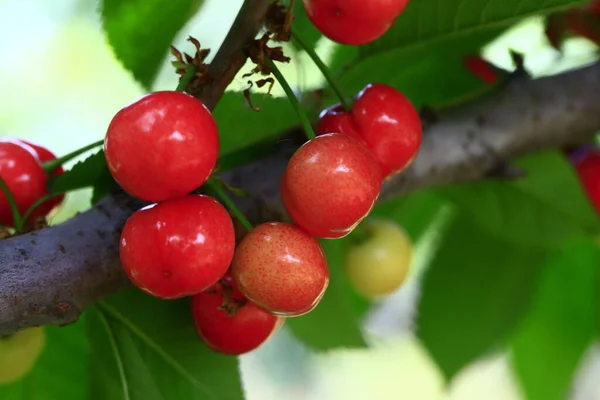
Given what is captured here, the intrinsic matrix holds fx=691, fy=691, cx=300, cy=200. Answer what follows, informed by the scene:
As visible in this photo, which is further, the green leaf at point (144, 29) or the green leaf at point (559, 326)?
the green leaf at point (559, 326)

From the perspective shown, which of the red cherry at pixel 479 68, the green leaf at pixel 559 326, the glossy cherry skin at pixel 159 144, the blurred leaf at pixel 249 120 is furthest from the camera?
the green leaf at pixel 559 326

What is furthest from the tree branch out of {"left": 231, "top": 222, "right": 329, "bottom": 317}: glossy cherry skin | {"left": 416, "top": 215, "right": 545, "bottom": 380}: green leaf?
{"left": 416, "top": 215, "right": 545, "bottom": 380}: green leaf

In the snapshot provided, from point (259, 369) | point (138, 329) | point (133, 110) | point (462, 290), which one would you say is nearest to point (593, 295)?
point (462, 290)

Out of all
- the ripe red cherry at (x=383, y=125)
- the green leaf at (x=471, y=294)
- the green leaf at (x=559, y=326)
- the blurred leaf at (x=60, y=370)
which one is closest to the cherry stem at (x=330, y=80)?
the ripe red cherry at (x=383, y=125)

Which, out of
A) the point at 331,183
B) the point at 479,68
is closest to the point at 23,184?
the point at 331,183

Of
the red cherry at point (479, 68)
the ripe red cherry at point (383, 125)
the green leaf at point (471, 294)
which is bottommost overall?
the green leaf at point (471, 294)

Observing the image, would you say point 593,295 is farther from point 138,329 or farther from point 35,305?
point 35,305

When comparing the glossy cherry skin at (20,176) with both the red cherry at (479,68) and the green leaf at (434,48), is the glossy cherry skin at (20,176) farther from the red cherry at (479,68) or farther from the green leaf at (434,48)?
the red cherry at (479,68)

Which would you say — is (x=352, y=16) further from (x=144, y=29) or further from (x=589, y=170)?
(x=589, y=170)
